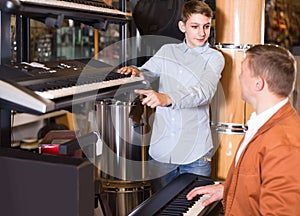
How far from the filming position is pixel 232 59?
2734 millimetres

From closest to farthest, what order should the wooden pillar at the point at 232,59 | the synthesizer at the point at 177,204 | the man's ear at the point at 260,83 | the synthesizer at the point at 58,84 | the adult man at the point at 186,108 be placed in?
the synthesizer at the point at 58,84 < the man's ear at the point at 260,83 < the synthesizer at the point at 177,204 < the adult man at the point at 186,108 < the wooden pillar at the point at 232,59

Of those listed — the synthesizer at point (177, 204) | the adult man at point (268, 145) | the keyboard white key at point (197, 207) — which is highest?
the adult man at point (268, 145)

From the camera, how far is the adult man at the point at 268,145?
5.01 feet

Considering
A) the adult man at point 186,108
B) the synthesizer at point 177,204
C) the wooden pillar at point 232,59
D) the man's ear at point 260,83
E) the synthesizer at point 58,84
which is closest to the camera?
the synthesizer at point 58,84

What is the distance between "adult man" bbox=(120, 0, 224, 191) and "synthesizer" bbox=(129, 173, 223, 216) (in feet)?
0.70

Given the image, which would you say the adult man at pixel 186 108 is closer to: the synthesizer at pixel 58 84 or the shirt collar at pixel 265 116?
the synthesizer at pixel 58 84

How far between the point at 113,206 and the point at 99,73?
60 cm

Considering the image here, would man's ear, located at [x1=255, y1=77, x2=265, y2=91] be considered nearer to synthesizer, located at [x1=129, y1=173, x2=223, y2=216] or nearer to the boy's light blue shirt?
synthesizer, located at [x1=129, y1=173, x2=223, y2=216]

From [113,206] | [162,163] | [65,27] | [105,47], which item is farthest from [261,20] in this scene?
[65,27]

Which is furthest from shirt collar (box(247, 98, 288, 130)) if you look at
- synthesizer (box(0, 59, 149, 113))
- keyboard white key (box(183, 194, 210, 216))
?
synthesizer (box(0, 59, 149, 113))

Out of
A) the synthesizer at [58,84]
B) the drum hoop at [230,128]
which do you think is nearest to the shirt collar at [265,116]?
the synthesizer at [58,84]

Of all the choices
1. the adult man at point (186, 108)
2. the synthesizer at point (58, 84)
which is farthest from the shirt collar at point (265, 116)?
the adult man at point (186, 108)

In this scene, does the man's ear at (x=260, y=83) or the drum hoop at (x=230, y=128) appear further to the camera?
the drum hoop at (x=230, y=128)

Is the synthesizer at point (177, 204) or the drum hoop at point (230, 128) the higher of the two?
the drum hoop at point (230, 128)
